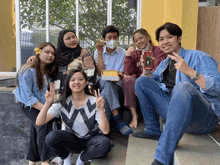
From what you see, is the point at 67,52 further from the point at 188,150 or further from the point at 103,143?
the point at 188,150

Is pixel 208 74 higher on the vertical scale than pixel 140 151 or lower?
higher

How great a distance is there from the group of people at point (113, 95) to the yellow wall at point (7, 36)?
2.06 meters

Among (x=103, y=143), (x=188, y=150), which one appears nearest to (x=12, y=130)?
(x=103, y=143)

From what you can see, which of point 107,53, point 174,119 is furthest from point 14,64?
point 174,119

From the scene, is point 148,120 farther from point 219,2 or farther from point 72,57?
point 219,2

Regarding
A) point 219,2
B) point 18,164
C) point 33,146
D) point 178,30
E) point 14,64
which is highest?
point 219,2

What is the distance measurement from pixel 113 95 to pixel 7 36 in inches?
122

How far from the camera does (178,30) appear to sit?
1967mm

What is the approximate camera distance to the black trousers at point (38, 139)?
245 cm

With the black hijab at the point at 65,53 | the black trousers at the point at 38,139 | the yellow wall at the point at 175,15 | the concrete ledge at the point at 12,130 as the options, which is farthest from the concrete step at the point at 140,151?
the yellow wall at the point at 175,15

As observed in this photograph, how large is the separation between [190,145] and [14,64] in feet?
13.2

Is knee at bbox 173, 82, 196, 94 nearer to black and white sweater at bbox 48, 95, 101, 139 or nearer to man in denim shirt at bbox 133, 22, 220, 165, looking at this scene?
man in denim shirt at bbox 133, 22, 220, 165

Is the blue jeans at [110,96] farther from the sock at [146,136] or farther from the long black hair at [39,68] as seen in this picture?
the long black hair at [39,68]

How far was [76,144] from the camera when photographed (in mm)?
2182
